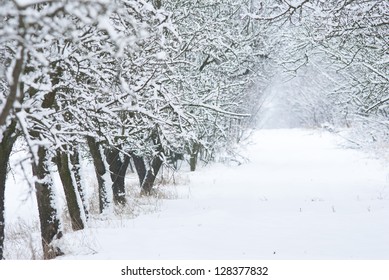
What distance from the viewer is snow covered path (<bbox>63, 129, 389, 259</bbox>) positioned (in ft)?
18.8

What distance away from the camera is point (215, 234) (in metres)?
6.77

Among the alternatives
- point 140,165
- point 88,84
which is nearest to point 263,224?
point 88,84

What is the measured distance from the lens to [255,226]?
738cm

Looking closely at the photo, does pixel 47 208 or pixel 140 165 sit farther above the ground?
pixel 47 208

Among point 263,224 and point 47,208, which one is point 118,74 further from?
point 263,224

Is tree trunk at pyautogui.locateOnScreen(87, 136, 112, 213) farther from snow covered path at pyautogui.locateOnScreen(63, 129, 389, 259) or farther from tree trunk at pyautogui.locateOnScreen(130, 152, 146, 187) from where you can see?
tree trunk at pyautogui.locateOnScreen(130, 152, 146, 187)

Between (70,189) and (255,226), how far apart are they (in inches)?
123

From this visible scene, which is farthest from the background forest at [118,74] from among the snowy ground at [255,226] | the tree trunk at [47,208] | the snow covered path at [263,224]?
the snow covered path at [263,224]

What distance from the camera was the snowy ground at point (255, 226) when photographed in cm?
574

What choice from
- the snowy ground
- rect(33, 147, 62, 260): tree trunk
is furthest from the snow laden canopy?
the snowy ground

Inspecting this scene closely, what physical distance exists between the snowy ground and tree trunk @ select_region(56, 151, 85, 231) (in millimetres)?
407

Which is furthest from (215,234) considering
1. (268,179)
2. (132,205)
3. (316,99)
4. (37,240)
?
(316,99)

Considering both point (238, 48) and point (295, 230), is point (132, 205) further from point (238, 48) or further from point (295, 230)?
point (238, 48)

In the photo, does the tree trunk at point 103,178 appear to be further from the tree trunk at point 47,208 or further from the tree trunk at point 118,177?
the tree trunk at point 47,208
